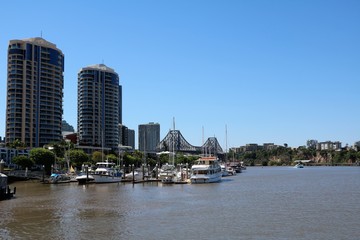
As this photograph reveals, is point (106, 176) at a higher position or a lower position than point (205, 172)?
lower

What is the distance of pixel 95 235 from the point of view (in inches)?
1684

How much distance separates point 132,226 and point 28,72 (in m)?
167

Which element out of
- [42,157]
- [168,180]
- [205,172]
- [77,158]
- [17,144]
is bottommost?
[168,180]

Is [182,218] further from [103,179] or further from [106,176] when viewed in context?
[106,176]

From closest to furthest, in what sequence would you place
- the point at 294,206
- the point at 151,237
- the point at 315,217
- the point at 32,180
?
the point at 151,237 → the point at 315,217 → the point at 294,206 → the point at 32,180

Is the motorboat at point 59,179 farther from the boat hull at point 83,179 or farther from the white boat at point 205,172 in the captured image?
the white boat at point 205,172

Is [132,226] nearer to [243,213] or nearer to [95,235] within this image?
[95,235]

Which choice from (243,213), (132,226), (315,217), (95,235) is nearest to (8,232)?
(95,235)

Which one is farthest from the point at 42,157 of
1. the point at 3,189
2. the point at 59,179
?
the point at 3,189

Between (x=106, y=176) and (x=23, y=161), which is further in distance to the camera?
(x=23, y=161)

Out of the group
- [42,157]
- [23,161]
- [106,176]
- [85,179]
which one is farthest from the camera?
[42,157]

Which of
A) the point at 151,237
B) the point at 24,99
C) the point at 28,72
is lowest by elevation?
the point at 151,237

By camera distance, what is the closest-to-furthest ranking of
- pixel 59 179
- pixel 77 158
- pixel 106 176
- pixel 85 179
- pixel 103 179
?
pixel 85 179
pixel 103 179
pixel 106 176
pixel 59 179
pixel 77 158

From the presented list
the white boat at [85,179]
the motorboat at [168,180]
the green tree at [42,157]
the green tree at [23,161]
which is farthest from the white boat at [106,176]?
the green tree at [23,161]
